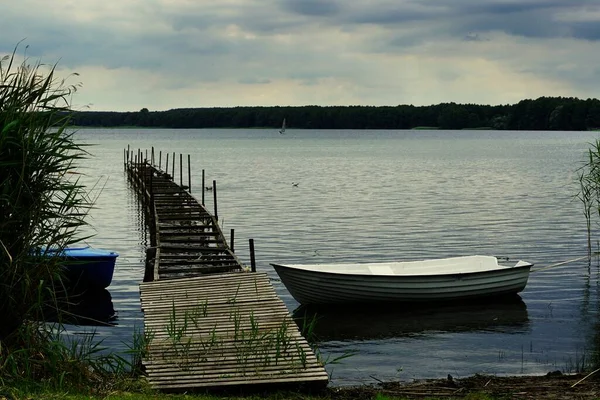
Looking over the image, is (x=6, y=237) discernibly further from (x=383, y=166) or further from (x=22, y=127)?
(x=383, y=166)

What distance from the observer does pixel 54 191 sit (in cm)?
1023

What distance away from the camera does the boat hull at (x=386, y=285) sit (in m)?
19.3

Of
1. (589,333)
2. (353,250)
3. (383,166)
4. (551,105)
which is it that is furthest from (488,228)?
(551,105)

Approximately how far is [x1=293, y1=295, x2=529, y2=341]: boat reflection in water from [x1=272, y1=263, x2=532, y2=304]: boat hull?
9.0 inches

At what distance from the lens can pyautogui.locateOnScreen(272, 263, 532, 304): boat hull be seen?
19.3 meters

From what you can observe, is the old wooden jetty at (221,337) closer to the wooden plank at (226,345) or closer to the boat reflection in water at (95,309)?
the wooden plank at (226,345)

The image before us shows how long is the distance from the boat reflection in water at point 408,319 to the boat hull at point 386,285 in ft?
0.75

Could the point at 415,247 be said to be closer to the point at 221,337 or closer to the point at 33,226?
the point at 221,337

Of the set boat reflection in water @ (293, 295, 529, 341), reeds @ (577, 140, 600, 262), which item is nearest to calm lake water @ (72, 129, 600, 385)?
boat reflection in water @ (293, 295, 529, 341)

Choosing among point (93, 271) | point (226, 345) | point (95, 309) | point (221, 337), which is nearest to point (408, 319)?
point (95, 309)

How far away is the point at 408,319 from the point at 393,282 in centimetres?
102

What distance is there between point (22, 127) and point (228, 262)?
1127 cm

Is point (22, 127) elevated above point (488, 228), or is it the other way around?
point (22, 127)

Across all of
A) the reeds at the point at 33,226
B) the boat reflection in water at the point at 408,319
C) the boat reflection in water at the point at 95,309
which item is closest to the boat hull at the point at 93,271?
the boat reflection in water at the point at 95,309
